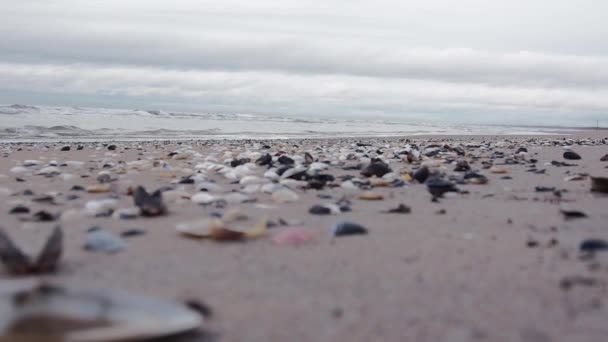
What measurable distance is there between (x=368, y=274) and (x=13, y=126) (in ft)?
58.4

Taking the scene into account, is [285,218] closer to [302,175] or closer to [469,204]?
[469,204]

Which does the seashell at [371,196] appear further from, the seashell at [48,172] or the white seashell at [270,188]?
the seashell at [48,172]

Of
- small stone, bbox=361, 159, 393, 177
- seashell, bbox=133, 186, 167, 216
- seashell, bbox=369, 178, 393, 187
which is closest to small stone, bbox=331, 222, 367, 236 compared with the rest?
seashell, bbox=133, 186, 167, 216

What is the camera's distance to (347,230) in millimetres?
2713

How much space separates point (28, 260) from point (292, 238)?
0.98 meters

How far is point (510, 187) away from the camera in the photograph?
15.6 feet

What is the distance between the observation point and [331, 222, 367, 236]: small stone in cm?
269

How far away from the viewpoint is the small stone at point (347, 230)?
2.69 m

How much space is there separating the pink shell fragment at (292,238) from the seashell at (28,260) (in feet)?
2.76

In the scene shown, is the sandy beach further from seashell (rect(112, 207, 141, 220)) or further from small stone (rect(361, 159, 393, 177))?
small stone (rect(361, 159, 393, 177))

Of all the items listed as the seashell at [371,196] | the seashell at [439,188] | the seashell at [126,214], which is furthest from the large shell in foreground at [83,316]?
the seashell at [439,188]

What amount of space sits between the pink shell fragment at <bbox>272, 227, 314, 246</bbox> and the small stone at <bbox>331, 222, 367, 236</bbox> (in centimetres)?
14

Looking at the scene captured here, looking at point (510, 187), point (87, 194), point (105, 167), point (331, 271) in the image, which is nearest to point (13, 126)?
point (105, 167)

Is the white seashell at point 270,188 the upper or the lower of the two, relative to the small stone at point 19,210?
upper
